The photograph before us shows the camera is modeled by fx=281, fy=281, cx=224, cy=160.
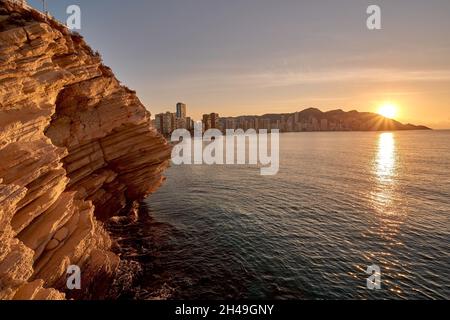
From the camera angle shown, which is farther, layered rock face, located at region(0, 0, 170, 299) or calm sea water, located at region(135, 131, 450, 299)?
calm sea water, located at region(135, 131, 450, 299)

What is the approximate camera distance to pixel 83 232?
1848cm

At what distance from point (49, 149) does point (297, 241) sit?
23152 mm

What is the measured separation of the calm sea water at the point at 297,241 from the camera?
68.6 feet

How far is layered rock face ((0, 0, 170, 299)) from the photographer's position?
12852mm

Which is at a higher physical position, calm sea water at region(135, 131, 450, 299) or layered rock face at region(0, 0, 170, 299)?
layered rock face at region(0, 0, 170, 299)

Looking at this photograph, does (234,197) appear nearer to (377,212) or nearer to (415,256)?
(377,212)

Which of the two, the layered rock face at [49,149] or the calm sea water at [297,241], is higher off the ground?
the layered rock face at [49,149]

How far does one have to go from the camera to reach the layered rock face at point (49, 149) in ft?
42.2

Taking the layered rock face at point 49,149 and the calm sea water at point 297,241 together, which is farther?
the calm sea water at point 297,241

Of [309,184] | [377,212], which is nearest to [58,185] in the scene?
[377,212]

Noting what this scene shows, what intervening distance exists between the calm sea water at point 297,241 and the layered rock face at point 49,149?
675 cm

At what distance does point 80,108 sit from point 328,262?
1010 inches

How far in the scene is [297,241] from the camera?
28469 millimetres

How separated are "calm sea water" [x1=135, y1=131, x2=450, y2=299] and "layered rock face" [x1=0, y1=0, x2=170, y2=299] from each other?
675 cm
